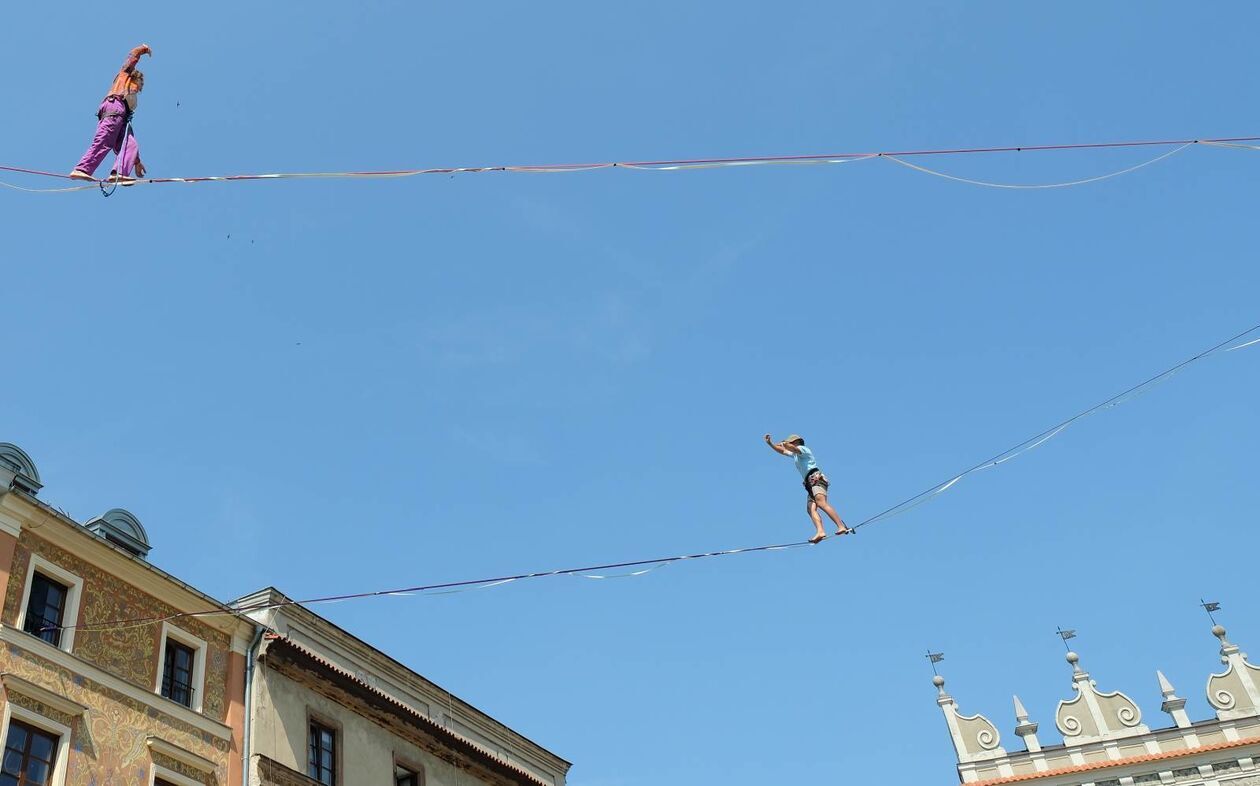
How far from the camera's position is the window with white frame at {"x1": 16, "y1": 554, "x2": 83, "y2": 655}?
62.5 ft

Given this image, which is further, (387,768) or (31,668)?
(387,768)

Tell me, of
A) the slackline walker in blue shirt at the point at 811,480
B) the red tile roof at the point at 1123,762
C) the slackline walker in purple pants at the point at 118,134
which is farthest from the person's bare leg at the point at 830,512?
the red tile roof at the point at 1123,762

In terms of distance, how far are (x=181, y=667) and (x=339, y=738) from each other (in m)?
3.86

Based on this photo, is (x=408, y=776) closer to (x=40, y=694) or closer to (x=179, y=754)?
(x=179, y=754)

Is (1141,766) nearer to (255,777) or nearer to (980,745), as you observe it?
(980,745)

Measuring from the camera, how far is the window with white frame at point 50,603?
750 inches

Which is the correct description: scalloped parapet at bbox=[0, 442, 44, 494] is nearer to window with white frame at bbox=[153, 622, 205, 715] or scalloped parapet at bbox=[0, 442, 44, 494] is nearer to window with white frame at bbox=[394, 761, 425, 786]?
window with white frame at bbox=[153, 622, 205, 715]

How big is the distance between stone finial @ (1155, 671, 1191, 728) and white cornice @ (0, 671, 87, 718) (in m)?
37.3

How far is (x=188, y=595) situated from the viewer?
22078 mm

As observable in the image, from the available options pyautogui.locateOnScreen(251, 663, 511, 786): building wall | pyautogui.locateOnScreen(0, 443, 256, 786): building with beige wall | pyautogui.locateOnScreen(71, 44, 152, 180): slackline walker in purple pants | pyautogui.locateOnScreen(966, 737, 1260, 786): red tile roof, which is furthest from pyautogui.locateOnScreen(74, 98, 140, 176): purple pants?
pyautogui.locateOnScreen(966, 737, 1260, 786): red tile roof

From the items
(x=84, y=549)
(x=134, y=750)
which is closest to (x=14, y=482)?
(x=84, y=549)

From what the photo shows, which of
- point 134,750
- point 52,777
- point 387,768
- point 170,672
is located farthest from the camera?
point 387,768

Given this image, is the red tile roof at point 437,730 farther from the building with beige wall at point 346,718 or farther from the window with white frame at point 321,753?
the window with white frame at point 321,753

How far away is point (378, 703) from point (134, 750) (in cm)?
628
